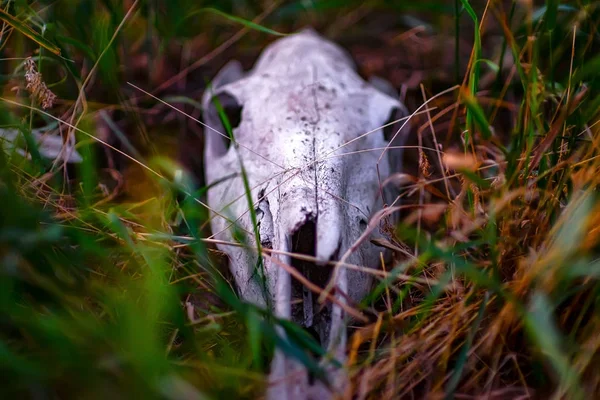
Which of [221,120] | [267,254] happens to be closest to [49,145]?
[221,120]

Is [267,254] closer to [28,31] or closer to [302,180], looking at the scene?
[302,180]

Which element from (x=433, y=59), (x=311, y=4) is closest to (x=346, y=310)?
(x=311, y=4)

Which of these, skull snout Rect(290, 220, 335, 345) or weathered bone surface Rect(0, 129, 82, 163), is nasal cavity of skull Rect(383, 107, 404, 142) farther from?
weathered bone surface Rect(0, 129, 82, 163)

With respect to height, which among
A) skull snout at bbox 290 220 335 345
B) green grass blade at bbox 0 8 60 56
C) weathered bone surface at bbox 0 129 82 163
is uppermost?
green grass blade at bbox 0 8 60 56

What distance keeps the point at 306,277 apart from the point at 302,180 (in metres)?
0.26

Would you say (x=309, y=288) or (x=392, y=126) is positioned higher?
(x=392, y=126)

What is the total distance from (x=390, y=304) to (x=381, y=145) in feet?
1.94

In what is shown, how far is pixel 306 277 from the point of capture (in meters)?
1.56

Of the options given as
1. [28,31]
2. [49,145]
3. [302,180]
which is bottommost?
[302,180]

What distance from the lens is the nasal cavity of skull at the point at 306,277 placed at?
1.53 m

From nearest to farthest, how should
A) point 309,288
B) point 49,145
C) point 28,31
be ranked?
point 309,288, point 28,31, point 49,145

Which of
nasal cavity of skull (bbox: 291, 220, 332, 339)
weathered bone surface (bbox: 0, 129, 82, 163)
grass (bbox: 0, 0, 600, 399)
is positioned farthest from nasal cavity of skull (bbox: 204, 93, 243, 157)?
nasal cavity of skull (bbox: 291, 220, 332, 339)

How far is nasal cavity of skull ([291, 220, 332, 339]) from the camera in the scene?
153cm

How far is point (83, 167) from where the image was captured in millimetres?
1834
